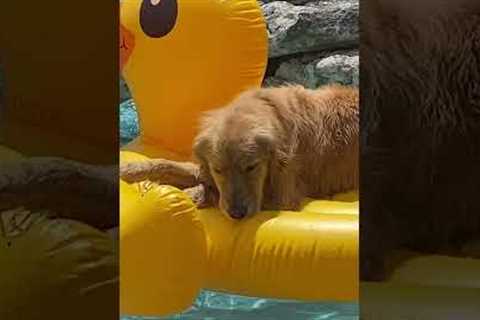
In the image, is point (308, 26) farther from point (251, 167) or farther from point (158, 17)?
point (251, 167)

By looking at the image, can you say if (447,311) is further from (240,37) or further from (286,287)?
(240,37)

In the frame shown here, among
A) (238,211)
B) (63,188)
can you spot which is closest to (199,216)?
(238,211)

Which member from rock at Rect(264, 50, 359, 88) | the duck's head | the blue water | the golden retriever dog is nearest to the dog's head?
the golden retriever dog

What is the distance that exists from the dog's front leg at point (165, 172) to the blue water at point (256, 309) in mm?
194

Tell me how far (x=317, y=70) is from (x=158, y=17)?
326 cm

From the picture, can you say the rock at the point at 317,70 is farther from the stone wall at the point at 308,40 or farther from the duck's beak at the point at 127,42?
the duck's beak at the point at 127,42

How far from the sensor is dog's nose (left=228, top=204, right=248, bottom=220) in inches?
128

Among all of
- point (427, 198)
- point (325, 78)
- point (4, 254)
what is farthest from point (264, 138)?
point (325, 78)

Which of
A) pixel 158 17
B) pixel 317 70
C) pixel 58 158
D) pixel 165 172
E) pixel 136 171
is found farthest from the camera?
pixel 317 70

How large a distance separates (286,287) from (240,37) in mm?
1344

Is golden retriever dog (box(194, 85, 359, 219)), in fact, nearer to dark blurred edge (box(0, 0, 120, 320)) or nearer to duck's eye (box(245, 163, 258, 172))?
duck's eye (box(245, 163, 258, 172))

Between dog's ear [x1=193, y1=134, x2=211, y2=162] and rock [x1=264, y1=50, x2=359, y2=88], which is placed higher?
rock [x1=264, y1=50, x2=359, y2=88]

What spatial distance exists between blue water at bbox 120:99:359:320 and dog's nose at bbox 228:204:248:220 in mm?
327

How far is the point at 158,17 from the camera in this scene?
3863 millimetres
